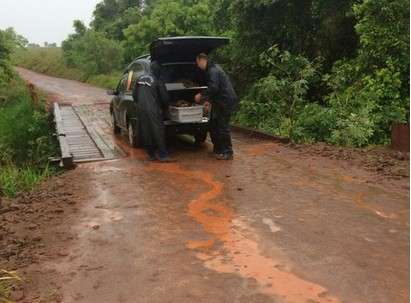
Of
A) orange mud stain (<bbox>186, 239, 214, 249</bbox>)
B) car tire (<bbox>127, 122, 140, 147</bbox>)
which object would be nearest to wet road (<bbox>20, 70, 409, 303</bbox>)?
orange mud stain (<bbox>186, 239, 214, 249</bbox>)

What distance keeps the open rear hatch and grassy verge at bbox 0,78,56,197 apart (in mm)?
2925

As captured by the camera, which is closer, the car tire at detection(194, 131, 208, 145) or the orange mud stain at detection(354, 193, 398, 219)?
the orange mud stain at detection(354, 193, 398, 219)

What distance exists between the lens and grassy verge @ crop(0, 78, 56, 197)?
9.23 m

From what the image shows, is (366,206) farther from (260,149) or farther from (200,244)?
(260,149)

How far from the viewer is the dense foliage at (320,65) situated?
10820mm

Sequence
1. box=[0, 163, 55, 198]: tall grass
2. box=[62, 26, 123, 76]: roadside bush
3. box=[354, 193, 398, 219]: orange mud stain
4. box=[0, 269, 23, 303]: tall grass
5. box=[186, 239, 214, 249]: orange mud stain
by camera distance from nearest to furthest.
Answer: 1. box=[0, 269, 23, 303]: tall grass
2. box=[186, 239, 214, 249]: orange mud stain
3. box=[354, 193, 398, 219]: orange mud stain
4. box=[0, 163, 55, 198]: tall grass
5. box=[62, 26, 123, 76]: roadside bush

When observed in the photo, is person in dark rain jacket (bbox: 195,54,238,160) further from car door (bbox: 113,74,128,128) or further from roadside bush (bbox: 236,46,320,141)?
car door (bbox: 113,74,128,128)

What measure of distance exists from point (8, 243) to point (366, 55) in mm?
8549

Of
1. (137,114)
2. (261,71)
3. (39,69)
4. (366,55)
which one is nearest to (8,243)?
(137,114)

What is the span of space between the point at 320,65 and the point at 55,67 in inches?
Answer: 1416

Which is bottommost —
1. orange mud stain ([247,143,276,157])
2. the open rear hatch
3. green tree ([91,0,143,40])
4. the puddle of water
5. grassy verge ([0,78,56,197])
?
grassy verge ([0,78,56,197])

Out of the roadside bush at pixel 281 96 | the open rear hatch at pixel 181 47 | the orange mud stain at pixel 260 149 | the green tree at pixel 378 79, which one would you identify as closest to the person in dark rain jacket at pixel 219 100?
the open rear hatch at pixel 181 47

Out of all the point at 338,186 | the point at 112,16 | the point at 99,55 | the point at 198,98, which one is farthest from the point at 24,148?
the point at 112,16

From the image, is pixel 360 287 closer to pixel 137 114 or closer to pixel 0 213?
pixel 0 213
